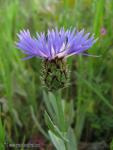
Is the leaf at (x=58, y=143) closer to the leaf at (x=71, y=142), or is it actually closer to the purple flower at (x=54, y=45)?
the leaf at (x=71, y=142)

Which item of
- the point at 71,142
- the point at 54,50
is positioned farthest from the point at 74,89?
the point at 54,50

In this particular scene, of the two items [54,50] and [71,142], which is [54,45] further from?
[71,142]

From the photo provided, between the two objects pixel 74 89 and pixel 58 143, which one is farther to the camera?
pixel 74 89

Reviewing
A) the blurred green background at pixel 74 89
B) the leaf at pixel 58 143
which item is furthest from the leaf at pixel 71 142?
the blurred green background at pixel 74 89

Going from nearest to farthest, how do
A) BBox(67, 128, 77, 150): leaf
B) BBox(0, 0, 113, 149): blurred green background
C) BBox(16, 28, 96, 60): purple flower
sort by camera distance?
BBox(16, 28, 96, 60): purple flower, BBox(67, 128, 77, 150): leaf, BBox(0, 0, 113, 149): blurred green background

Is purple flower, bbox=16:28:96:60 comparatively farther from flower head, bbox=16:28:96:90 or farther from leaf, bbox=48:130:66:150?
leaf, bbox=48:130:66:150

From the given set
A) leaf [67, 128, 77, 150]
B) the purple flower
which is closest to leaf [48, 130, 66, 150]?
leaf [67, 128, 77, 150]

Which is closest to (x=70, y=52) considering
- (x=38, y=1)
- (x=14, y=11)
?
(x=14, y=11)

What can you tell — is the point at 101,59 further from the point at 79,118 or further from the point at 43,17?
the point at 43,17

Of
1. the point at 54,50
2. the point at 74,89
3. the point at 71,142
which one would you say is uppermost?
the point at 54,50
